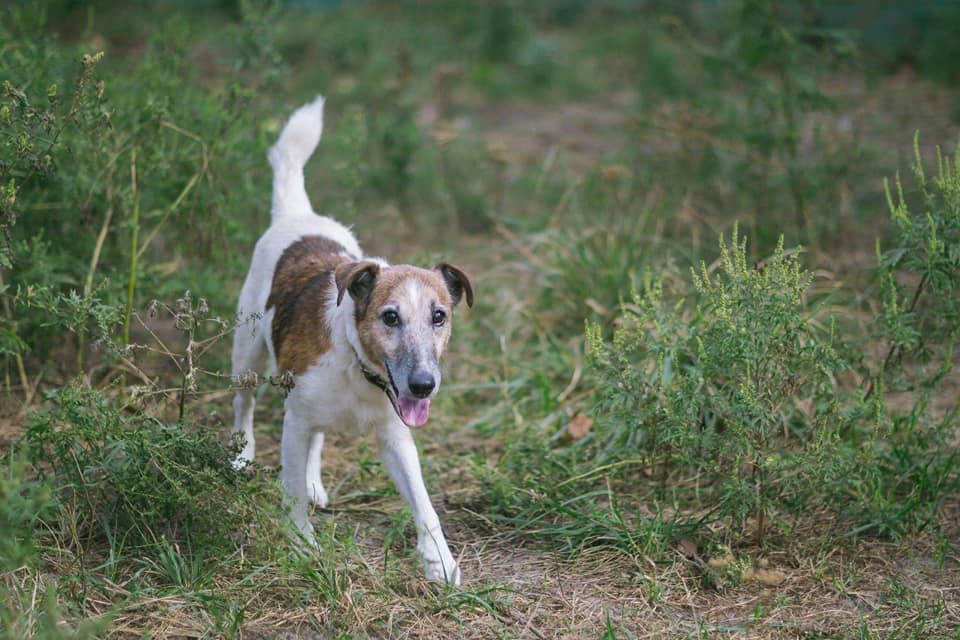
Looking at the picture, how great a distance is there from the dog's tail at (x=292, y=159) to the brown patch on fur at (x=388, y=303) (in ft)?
4.36

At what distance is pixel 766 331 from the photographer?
3.99 metres

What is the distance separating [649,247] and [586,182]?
1.42m

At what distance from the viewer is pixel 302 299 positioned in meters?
4.55

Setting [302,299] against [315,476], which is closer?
[302,299]

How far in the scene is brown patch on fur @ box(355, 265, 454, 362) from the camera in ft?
13.2

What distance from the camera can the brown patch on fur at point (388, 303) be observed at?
4.03m

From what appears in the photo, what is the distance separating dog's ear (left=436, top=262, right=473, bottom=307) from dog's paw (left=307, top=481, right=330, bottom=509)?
44.8 inches

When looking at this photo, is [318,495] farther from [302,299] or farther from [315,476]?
[302,299]

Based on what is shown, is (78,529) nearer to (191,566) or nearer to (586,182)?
(191,566)

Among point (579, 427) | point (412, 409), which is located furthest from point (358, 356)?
point (579, 427)

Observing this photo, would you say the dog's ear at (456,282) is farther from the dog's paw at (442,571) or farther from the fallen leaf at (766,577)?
the fallen leaf at (766,577)

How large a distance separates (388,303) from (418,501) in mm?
857

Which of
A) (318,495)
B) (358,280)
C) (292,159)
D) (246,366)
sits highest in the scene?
(292,159)

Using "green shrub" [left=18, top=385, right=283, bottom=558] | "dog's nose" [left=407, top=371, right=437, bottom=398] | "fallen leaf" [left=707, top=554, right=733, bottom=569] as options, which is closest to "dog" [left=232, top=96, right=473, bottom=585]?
"dog's nose" [left=407, top=371, right=437, bottom=398]
